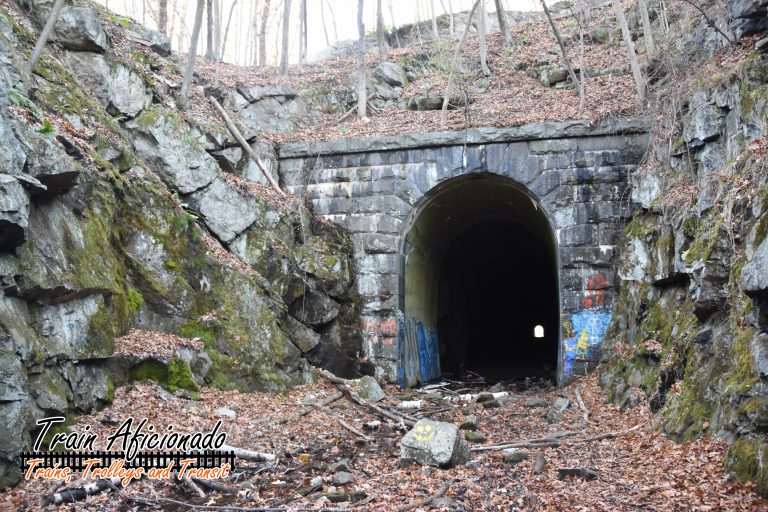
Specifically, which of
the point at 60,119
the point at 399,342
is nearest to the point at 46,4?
the point at 60,119

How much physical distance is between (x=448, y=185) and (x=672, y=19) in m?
8.40

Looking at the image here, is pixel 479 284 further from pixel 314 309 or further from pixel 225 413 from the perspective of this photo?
pixel 225 413

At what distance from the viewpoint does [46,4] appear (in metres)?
11.2

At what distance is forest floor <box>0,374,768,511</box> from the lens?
5.56 m

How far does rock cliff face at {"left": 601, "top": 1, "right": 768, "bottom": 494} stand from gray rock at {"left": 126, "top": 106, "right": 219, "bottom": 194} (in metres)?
8.27

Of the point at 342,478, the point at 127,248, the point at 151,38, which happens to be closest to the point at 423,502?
the point at 342,478

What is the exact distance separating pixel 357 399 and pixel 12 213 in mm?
6085

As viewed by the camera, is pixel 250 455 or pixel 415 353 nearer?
pixel 250 455

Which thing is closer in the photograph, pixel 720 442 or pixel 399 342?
pixel 720 442

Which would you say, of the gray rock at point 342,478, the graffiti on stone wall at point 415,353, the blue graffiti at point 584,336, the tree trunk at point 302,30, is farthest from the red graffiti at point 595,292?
the tree trunk at point 302,30

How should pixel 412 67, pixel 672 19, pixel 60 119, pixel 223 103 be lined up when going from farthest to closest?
1. pixel 412 67
2. pixel 672 19
3. pixel 223 103
4. pixel 60 119

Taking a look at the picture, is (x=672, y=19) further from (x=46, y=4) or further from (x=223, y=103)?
(x=46, y=4)

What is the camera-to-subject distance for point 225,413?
849 centimetres

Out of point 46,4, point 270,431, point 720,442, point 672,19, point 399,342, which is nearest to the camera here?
point 720,442
